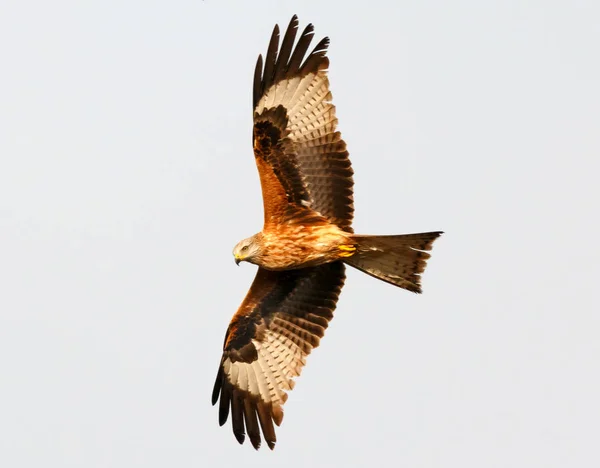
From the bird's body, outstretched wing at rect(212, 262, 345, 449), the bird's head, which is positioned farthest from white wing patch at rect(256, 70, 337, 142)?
outstretched wing at rect(212, 262, 345, 449)

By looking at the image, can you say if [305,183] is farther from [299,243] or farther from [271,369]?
[271,369]

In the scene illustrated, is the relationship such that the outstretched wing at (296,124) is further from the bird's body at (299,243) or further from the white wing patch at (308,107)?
the bird's body at (299,243)

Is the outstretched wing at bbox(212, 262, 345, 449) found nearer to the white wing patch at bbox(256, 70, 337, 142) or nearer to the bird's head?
the bird's head

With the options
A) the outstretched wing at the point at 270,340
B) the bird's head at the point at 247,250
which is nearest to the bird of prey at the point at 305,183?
the bird's head at the point at 247,250

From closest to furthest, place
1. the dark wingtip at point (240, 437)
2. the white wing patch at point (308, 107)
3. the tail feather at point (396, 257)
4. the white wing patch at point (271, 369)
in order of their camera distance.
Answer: the tail feather at point (396, 257) < the white wing patch at point (308, 107) < the dark wingtip at point (240, 437) < the white wing patch at point (271, 369)

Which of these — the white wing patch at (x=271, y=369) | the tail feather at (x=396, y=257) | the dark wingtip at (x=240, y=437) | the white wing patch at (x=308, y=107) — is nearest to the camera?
the tail feather at (x=396, y=257)

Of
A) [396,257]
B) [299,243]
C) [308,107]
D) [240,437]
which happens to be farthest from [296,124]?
[240,437]

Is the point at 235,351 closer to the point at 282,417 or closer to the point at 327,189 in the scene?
the point at 282,417
